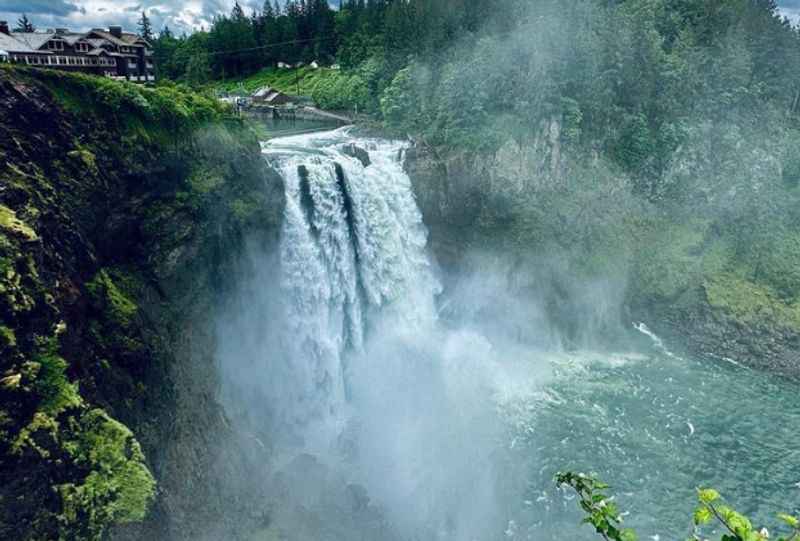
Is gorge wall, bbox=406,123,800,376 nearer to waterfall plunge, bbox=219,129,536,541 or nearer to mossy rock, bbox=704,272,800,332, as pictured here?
mossy rock, bbox=704,272,800,332

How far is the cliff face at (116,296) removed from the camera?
14.4m

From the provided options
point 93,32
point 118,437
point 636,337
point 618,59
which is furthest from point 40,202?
point 618,59

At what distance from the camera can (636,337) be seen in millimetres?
42875

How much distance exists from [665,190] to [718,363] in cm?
1657

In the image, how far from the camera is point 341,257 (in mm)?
35000

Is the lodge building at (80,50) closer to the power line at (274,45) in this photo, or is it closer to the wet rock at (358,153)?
the wet rock at (358,153)

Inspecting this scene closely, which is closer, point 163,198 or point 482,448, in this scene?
point 163,198

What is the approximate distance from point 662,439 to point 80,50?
40.1 meters

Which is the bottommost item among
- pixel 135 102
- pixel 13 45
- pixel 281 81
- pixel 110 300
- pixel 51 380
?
pixel 51 380

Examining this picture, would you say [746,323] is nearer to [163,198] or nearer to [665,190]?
[665,190]

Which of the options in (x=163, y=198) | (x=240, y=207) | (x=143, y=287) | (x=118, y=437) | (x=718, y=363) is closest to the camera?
(x=118, y=437)

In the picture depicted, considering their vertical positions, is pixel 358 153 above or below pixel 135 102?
below

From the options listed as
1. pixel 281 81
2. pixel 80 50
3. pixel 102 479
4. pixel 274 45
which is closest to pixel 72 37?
pixel 80 50

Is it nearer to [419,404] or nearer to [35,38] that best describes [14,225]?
[35,38]
